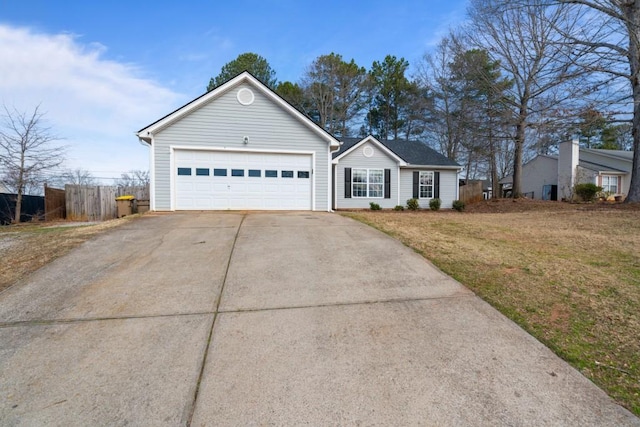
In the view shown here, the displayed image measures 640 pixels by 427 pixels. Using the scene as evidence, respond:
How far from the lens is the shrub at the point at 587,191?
19.0m

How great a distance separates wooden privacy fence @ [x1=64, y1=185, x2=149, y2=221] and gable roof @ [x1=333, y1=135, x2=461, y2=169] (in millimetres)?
10546

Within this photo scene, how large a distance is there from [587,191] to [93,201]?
27256mm

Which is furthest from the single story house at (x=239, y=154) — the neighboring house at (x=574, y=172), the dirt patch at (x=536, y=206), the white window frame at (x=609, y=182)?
the white window frame at (x=609, y=182)

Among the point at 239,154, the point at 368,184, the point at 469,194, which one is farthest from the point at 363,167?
the point at 469,194

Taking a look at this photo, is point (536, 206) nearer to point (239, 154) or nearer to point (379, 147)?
point (379, 147)

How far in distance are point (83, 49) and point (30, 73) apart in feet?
7.18

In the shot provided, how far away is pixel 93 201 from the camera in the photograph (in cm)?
1441

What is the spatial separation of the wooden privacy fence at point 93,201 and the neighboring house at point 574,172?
1076 inches

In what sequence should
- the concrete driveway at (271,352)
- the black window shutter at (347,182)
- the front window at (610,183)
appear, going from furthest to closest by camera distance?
1. the front window at (610,183)
2. the black window shutter at (347,182)
3. the concrete driveway at (271,352)

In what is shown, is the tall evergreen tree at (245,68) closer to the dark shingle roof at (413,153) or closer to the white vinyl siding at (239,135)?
the dark shingle roof at (413,153)

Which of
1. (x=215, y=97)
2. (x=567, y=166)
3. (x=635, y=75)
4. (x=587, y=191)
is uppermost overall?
(x=635, y=75)

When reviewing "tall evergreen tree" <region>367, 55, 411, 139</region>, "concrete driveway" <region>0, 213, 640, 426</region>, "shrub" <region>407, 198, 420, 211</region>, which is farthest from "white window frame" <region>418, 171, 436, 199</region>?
"tall evergreen tree" <region>367, 55, 411, 139</region>

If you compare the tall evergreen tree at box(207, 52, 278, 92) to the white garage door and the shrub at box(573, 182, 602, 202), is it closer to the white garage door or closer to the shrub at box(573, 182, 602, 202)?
the white garage door

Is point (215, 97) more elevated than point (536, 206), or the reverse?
point (215, 97)
